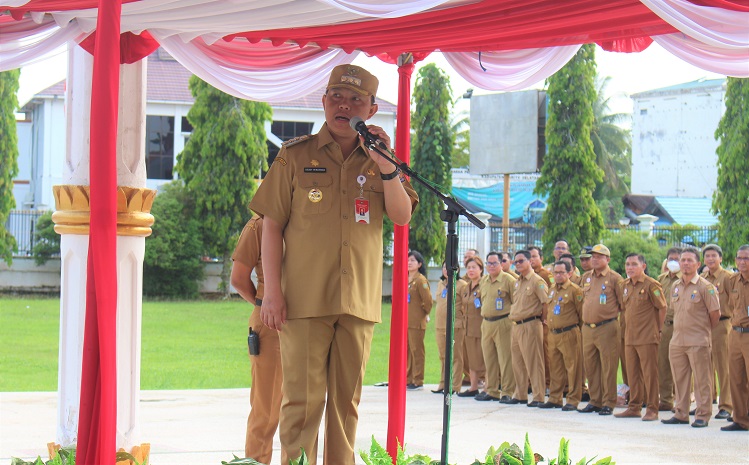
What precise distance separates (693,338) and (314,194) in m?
6.53

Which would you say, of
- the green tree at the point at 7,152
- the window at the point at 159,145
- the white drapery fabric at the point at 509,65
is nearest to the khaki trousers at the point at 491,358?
the white drapery fabric at the point at 509,65

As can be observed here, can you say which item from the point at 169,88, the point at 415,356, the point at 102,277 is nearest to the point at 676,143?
the point at 169,88

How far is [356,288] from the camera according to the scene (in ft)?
14.8

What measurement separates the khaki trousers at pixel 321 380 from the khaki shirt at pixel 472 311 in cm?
803

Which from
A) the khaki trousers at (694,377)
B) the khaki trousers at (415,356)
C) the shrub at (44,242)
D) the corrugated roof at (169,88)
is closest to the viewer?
the khaki trousers at (694,377)

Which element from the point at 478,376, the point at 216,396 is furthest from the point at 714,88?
the point at 216,396

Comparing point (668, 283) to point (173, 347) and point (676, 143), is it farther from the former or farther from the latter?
point (676, 143)

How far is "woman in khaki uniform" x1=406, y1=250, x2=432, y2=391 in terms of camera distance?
12.8 m

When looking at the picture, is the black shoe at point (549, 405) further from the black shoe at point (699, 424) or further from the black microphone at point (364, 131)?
the black microphone at point (364, 131)

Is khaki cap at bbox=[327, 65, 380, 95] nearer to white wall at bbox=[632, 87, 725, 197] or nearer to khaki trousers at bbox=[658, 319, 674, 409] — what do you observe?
khaki trousers at bbox=[658, 319, 674, 409]

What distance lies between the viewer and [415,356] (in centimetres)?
1273

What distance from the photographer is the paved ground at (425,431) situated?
7.59 meters

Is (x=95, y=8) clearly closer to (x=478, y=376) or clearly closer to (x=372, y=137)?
(x=372, y=137)

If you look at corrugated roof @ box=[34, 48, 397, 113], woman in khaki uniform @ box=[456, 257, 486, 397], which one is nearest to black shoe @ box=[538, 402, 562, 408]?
woman in khaki uniform @ box=[456, 257, 486, 397]
